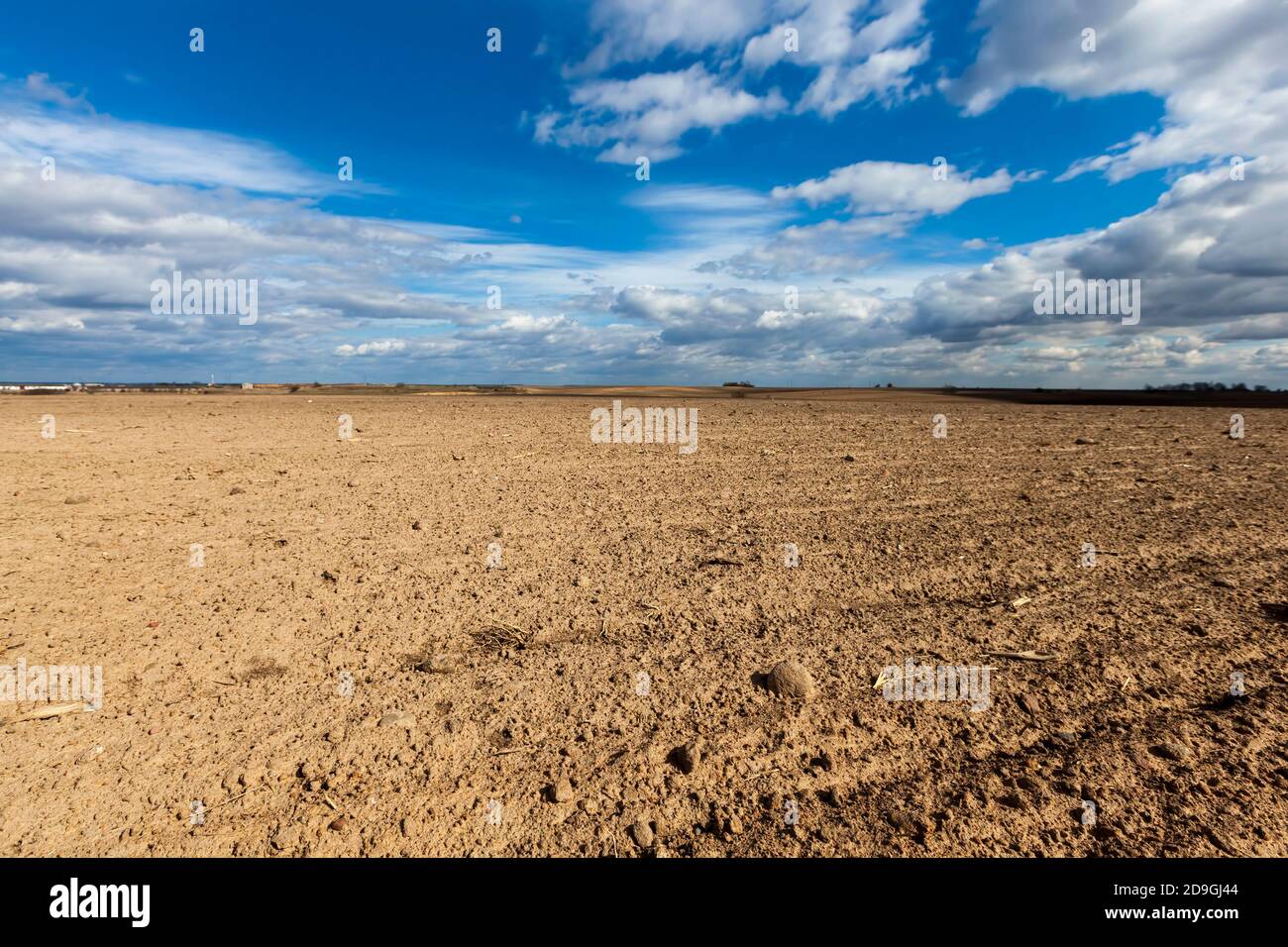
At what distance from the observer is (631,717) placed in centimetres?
395

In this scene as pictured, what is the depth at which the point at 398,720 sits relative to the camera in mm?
3928

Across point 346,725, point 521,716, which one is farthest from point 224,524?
point 521,716

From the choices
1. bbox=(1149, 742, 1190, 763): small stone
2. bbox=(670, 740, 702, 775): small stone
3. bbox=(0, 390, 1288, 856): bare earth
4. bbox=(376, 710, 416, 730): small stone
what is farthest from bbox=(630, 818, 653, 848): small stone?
bbox=(1149, 742, 1190, 763): small stone

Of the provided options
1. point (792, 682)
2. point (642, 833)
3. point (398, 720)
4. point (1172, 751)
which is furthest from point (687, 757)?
point (1172, 751)

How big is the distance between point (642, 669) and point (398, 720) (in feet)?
5.20

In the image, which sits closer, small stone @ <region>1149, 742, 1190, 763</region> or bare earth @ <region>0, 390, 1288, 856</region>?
bare earth @ <region>0, 390, 1288, 856</region>

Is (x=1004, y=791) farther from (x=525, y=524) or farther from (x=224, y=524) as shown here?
(x=224, y=524)

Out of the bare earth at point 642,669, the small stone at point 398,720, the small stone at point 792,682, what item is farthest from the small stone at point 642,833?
the small stone at point 398,720

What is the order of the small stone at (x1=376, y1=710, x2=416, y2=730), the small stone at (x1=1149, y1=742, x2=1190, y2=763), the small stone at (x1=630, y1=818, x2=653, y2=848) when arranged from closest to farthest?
the small stone at (x1=630, y1=818, x2=653, y2=848), the small stone at (x1=1149, y1=742, x2=1190, y2=763), the small stone at (x1=376, y1=710, x2=416, y2=730)

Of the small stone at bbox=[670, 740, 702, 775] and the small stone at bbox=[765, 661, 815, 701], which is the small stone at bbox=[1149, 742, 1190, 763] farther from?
the small stone at bbox=[670, 740, 702, 775]

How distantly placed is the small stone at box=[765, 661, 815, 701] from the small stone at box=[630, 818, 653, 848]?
4.59 ft

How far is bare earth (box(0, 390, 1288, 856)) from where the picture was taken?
3.08 meters

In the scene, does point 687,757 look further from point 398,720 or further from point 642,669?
point 398,720

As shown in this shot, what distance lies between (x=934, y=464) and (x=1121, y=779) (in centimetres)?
1010
